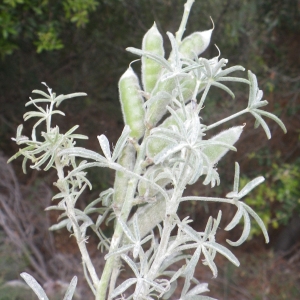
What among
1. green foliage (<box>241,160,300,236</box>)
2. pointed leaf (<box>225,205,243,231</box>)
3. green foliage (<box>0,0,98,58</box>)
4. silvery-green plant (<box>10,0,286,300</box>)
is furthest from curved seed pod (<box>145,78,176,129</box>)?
green foliage (<box>241,160,300,236</box>)

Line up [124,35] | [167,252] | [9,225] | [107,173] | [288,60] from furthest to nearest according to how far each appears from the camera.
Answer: [288,60], [124,35], [107,173], [9,225], [167,252]

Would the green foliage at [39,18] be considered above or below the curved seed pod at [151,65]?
above

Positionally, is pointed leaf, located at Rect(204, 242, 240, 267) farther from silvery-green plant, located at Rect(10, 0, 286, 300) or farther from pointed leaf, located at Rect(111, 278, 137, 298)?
pointed leaf, located at Rect(111, 278, 137, 298)

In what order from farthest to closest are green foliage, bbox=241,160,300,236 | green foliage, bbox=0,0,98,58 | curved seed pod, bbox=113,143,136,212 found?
green foliage, bbox=241,160,300,236, green foliage, bbox=0,0,98,58, curved seed pod, bbox=113,143,136,212

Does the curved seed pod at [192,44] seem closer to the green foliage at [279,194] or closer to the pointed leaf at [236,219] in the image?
the pointed leaf at [236,219]

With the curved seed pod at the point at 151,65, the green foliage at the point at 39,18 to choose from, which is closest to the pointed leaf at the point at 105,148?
the curved seed pod at the point at 151,65

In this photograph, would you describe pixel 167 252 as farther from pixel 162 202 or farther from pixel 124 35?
pixel 124 35

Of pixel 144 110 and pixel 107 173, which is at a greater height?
pixel 144 110

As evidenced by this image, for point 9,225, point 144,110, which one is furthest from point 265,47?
point 144,110
